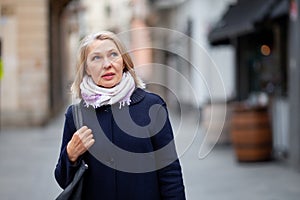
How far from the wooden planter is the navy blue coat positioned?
7.56 metres

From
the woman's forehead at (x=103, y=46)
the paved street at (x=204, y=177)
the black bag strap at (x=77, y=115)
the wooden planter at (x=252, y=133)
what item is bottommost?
the paved street at (x=204, y=177)

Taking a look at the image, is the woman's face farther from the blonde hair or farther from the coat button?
the coat button

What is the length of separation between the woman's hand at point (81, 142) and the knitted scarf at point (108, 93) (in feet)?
0.44

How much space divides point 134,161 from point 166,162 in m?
0.15

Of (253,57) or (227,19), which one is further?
(253,57)

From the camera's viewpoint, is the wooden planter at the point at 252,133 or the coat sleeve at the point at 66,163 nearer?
the coat sleeve at the point at 66,163

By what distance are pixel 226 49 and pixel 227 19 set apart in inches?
326

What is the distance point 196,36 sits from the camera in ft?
78.6

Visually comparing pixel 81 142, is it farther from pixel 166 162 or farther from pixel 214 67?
pixel 214 67

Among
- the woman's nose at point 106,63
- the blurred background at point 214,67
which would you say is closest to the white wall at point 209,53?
the blurred background at point 214,67

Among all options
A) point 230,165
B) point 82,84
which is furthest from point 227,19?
point 82,84

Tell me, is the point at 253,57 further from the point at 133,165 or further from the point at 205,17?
the point at 133,165

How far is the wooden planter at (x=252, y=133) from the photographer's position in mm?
10445

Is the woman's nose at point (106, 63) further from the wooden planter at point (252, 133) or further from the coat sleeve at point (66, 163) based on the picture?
the wooden planter at point (252, 133)
